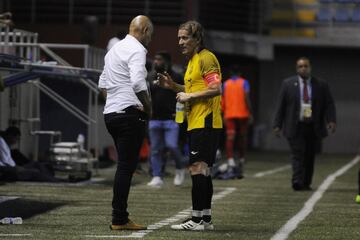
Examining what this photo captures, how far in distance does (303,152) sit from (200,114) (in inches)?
267

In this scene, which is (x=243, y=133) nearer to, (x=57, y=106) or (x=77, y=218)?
(x=57, y=106)

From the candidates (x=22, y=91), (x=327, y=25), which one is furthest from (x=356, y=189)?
(x=327, y=25)

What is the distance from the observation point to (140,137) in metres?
11.1

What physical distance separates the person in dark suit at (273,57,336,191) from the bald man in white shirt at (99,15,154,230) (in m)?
6.65

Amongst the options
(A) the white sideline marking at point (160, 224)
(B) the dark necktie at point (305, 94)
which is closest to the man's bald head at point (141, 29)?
(A) the white sideline marking at point (160, 224)

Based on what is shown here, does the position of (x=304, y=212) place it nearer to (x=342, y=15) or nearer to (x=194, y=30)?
(x=194, y=30)

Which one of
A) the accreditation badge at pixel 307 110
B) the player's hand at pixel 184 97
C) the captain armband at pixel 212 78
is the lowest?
the accreditation badge at pixel 307 110

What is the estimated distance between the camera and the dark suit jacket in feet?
58.0

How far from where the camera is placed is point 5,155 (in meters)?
17.0

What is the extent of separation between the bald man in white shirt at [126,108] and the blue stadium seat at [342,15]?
26705 mm

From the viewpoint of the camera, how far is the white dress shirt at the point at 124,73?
11.0 metres

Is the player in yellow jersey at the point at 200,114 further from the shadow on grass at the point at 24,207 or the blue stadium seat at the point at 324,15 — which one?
the blue stadium seat at the point at 324,15

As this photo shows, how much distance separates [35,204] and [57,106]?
8.22 metres

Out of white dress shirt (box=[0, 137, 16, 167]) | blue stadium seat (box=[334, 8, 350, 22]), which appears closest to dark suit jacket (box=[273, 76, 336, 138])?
white dress shirt (box=[0, 137, 16, 167])
